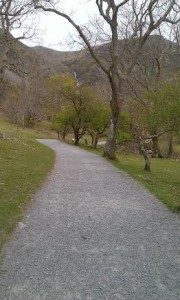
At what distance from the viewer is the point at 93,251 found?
23.1ft

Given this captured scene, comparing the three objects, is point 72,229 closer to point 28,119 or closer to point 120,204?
point 120,204

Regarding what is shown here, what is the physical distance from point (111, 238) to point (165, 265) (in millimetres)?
1658

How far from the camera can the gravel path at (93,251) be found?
17.9ft

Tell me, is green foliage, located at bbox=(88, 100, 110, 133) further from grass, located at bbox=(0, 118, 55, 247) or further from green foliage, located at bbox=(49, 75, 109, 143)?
grass, located at bbox=(0, 118, 55, 247)

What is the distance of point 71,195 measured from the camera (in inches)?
478

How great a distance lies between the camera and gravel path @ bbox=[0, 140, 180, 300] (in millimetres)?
5441

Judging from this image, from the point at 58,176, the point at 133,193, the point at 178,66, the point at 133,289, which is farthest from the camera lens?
the point at 178,66

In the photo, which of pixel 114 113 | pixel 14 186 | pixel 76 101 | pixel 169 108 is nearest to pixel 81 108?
pixel 76 101

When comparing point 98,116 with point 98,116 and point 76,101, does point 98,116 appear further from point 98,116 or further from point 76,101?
point 76,101

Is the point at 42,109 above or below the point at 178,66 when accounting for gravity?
below

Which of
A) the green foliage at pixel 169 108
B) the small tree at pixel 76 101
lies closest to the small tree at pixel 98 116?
the small tree at pixel 76 101

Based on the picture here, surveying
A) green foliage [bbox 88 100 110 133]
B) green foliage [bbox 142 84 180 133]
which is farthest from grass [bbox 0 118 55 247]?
green foliage [bbox 88 100 110 133]

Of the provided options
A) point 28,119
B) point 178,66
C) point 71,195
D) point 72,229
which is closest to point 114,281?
point 72,229

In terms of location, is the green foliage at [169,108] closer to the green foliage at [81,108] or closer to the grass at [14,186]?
the grass at [14,186]
